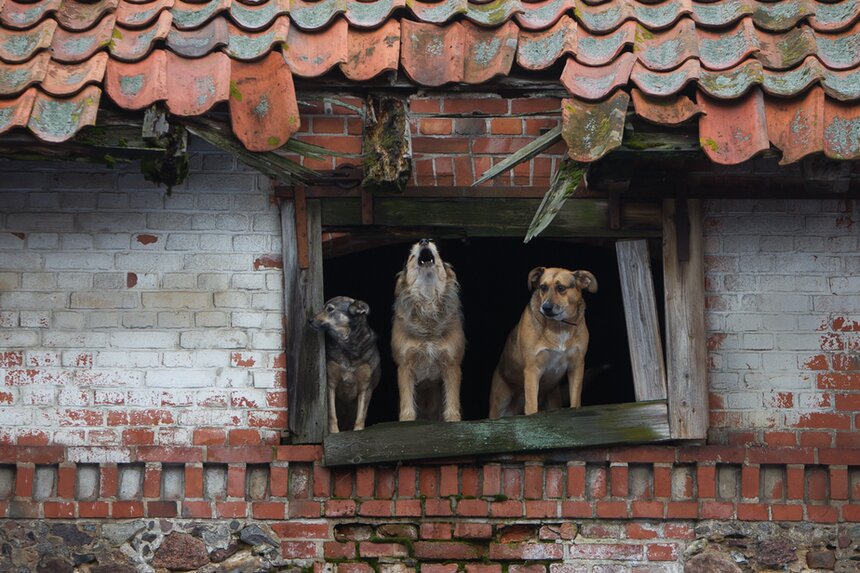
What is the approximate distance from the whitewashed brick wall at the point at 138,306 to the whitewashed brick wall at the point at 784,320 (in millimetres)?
2460

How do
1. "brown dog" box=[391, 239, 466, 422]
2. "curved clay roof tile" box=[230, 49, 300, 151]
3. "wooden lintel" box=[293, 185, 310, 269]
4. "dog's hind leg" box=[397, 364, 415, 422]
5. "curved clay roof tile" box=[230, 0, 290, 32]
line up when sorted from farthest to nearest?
"dog's hind leg" box=[397, 364, 415, 422] < "brown dog" box=[391, 239, 466, 422] < "wooden lintel" box=[293, 185, 310, 269] < "curved clay roof tile" box=[230, 0, 290, 32] < "curved clay roof tile" box=[230, 49, 300, 151]

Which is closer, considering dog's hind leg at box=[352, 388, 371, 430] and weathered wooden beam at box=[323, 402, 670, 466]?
weathered wooden beam at box=[323, 402, 670, 466]

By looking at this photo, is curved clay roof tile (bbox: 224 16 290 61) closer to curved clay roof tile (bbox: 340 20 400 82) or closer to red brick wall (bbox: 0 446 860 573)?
curved clay roof tile (bbox: 340 20 400 82)

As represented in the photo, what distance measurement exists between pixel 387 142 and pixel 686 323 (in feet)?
6.34

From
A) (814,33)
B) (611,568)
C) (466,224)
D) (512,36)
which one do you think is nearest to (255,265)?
(466,224)

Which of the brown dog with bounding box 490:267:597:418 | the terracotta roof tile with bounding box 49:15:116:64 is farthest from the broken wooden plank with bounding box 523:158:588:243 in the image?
the terracotta roof tile with bounding box 49:15:116:64

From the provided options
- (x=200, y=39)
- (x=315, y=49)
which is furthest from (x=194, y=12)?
(x=315, y=49)

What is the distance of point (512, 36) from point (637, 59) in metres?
0.64

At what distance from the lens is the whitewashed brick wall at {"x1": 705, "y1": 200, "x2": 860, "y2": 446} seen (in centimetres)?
750

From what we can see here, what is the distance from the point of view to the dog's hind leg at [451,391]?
8477mm

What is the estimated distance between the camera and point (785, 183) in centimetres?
761

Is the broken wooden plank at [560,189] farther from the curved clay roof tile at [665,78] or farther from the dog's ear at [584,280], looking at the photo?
the dog's ear at [584,280]

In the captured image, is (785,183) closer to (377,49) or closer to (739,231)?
(739,231)

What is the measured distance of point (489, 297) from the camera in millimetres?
11344
